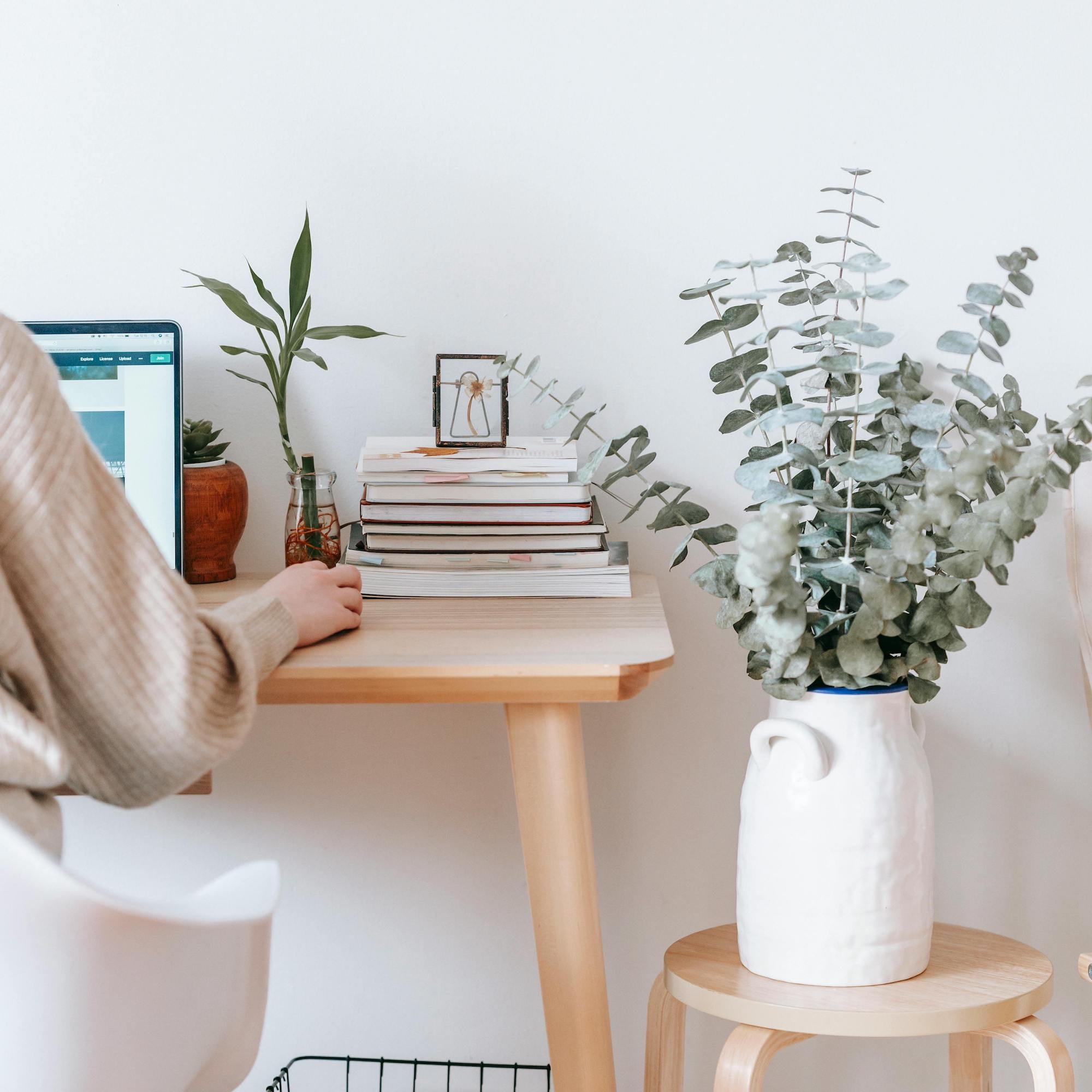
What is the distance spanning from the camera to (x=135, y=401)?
112 cm

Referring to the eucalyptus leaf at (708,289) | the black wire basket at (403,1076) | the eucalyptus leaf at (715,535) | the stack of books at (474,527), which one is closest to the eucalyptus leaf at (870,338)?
the eucalyptus leaf at (708,289)

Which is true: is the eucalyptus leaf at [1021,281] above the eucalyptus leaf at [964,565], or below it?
above

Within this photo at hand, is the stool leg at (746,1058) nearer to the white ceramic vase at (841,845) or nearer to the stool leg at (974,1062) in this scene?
the white ceramic vase at (841,845)

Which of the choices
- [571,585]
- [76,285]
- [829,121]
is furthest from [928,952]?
[76,285]

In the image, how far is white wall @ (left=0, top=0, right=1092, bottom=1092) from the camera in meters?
1.22

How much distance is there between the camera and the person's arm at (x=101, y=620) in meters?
0.64

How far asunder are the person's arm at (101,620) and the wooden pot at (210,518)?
421 millimetres

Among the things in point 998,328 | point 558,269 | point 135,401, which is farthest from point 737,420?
point 135,401

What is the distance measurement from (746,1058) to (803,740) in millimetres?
247

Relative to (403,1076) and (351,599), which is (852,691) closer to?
(351,599)

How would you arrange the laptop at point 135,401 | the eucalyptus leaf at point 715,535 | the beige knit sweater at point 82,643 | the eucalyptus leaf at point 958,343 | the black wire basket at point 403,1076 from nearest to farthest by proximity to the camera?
the beige knit sweater at point 82,643, the eucalyptus leaf at point 958,343, the eucalyptus leaf at point 715,535, the laptop at point 135,401, the black wire basket at point 403,1076

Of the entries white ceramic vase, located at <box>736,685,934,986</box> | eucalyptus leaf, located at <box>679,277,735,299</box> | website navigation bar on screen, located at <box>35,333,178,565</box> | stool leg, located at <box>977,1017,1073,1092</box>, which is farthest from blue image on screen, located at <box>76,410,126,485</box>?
stool leg, located at <box>977,1017,1073,1092</box>

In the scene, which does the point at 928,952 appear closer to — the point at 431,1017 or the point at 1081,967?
the point at 1081,967

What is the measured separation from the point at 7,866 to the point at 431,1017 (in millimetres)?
954
